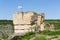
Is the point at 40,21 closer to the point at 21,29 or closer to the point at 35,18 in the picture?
the point at 35,18

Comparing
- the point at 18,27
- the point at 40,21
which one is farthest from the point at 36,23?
the point at 18,27

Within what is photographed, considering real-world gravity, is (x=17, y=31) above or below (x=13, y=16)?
below

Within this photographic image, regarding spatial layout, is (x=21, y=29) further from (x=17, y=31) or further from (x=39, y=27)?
(x=39, y=27)

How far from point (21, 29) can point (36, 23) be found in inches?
59.6

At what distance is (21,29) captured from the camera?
778 inches

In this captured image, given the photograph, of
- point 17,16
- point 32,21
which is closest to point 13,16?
point 17,16

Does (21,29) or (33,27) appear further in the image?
(21,29)

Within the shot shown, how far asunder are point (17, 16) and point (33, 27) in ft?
5.63

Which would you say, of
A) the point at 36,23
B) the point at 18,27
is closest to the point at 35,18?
the point at 36,23

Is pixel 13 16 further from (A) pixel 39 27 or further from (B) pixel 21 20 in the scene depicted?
(A) pixel 39 27

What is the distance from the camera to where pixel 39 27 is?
18.2 metres

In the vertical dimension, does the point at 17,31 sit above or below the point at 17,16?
below

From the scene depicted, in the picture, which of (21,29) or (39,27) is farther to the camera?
(21,29)

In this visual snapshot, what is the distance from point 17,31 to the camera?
1975cm
